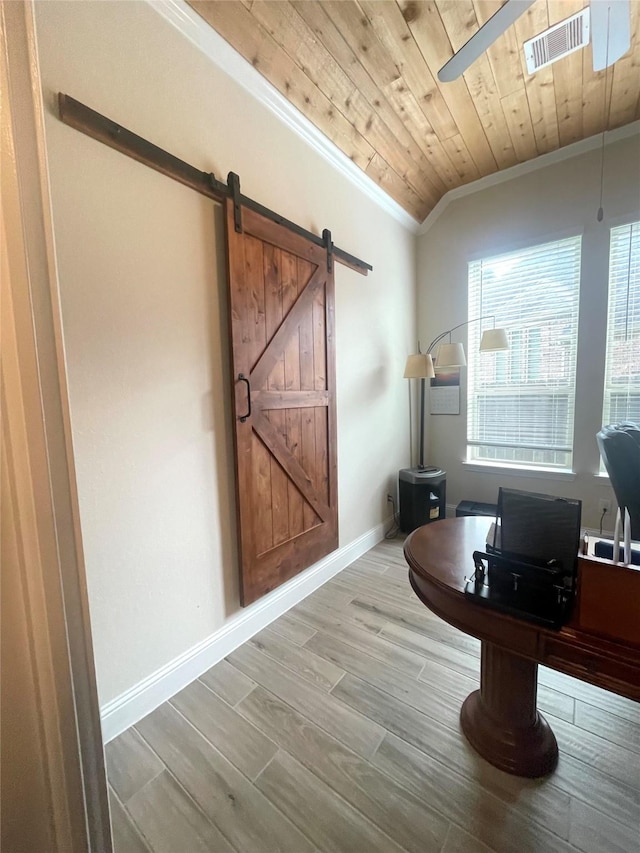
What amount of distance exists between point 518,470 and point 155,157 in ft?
11.1

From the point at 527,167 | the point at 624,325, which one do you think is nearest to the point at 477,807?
the point at 624,325

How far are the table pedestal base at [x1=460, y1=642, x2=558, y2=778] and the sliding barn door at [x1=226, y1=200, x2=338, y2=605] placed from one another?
1.17m

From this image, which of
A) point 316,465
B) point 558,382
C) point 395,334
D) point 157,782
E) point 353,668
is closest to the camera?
point 157,782

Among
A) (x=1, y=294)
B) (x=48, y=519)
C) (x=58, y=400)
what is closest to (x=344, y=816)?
(x=48, y=519)

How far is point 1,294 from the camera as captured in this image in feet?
1.79

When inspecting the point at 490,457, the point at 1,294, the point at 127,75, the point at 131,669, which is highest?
the point at 127,75

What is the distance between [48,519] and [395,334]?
3066 mm

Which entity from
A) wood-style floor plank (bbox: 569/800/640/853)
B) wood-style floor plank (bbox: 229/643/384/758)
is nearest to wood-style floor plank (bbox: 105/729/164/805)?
wood-style floor plank (bbox: 229/643/384/758)

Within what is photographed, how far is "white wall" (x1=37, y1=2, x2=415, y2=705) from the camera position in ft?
4.05

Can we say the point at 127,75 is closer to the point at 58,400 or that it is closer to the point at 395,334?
the point at 58,400

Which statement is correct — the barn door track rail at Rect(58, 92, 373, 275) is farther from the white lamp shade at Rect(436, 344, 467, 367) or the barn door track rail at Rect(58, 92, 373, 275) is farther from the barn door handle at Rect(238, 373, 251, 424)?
the white lamp shade at Rect(436, 344, 467, 367)

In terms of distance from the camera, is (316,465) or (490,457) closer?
(316,465)

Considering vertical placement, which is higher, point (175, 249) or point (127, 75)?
point (127, 75)

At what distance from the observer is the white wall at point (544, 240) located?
104 inches
